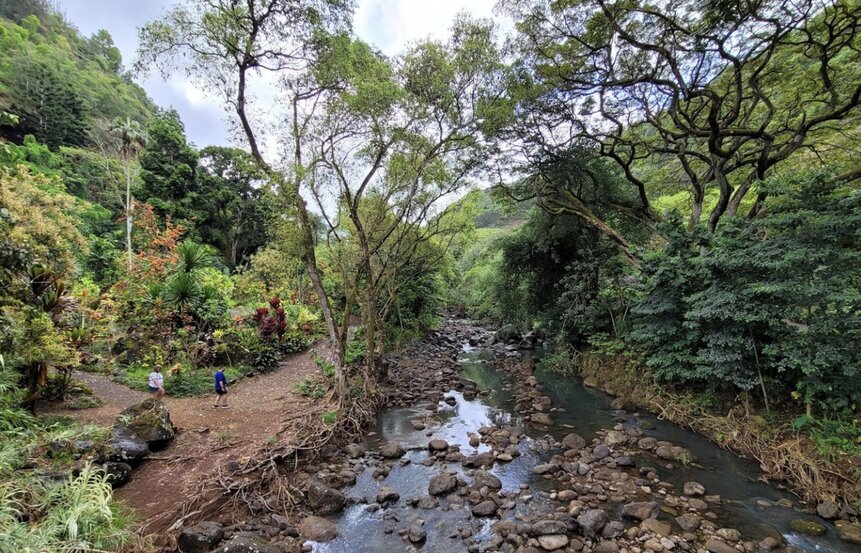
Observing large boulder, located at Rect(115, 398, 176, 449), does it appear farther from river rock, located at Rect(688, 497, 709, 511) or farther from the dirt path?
river rock, located at Rect(688, 497, 709, 511)

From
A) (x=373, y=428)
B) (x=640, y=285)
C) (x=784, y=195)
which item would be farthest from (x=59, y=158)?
(x=784, y=195)

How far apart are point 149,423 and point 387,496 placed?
5.16 meters

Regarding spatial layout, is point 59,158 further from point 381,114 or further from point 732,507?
point 732,507

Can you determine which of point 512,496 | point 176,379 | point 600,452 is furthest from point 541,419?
point 176,379

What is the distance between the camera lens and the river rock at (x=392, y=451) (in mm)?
8773

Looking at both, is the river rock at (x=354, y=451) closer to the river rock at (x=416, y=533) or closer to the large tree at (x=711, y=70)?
the river rock at (x=416, y=533)

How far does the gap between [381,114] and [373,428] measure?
28.8ft

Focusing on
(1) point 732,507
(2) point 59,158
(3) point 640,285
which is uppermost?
(2) point 59,158

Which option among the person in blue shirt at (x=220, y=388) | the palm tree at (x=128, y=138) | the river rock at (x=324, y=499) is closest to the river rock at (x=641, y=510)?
the river rock at (x=324, y=499)

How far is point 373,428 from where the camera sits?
1055 cm

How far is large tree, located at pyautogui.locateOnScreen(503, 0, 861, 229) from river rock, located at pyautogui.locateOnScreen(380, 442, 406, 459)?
10873mm

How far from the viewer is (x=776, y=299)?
7469 mm

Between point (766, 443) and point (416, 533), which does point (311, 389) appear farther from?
point (766, 443)

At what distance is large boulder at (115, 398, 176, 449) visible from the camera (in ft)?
24.1
